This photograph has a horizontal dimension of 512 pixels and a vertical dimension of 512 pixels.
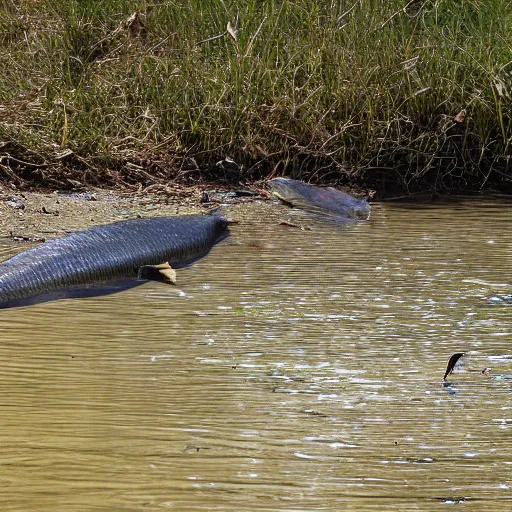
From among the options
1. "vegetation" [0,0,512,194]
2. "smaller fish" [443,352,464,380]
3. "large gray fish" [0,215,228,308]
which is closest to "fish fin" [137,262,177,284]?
"large gray fish" [0,215,228,308]

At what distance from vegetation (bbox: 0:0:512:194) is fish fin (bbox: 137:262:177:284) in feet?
5.34

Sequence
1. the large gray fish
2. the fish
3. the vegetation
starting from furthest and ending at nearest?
the vegetation → the fish → the large gray fish

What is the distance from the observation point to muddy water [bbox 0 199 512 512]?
6.82 ft

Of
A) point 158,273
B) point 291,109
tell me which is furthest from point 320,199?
point 158,273

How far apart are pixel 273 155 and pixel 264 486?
3.62 meters

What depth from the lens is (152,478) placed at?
2.11 meters

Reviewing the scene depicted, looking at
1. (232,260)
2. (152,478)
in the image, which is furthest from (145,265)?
(152,478)

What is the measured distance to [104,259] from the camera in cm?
375

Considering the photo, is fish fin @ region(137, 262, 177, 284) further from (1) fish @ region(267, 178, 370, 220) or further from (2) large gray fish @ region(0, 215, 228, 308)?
(1) fish @ region(267, 178, 370, 220)

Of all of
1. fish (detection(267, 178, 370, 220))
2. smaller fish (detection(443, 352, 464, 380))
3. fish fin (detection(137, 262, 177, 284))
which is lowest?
fish (detection(267, 178, 370, 220))

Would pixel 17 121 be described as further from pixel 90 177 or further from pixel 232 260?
pixel 232 260

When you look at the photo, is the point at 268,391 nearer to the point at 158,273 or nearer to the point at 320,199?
the point at 158,273

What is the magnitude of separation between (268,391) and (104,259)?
1.28m

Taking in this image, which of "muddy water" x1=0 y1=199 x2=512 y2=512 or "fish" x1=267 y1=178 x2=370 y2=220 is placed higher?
"muddy water" x1=0 y1=199 x2=512 y2=512
